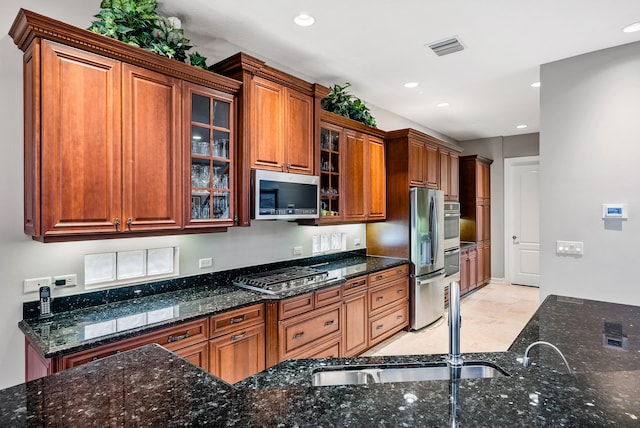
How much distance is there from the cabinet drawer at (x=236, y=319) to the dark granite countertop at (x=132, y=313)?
0.15 feet

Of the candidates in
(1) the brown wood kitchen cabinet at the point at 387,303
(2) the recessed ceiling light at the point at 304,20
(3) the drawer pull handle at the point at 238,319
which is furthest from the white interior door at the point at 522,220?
(3) the drawer pull handle at the point at 238,319

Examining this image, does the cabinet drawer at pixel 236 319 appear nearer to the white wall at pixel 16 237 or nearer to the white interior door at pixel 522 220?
the white wall at pixel 16 237

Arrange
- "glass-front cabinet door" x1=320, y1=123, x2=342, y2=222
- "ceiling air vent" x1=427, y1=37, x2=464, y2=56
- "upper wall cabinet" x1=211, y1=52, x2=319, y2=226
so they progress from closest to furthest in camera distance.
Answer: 1. "upper wall cabinet" x1=211, y1=52, x2=319, y2=226
2. "ceiling air vent" x1=427, y1=37, x2=464, y2=56
3. "glass-front cabinet door" x1=320, y1=123, x2=342, y2=222

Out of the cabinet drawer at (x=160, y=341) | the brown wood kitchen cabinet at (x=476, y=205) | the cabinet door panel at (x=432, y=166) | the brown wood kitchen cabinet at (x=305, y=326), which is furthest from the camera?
the brown wood kitchen cabinet at (x=476, y=205)

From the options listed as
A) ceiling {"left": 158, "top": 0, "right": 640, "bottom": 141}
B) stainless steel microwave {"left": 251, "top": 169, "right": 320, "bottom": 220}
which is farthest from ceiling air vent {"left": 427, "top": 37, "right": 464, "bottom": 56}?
stainless steel microwave {"left": 251, "top": 169, "right": 320, "bottom": 220}

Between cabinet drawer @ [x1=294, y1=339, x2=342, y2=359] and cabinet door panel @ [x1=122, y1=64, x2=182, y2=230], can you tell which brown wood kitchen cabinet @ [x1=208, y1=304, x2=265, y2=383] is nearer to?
cabinet drawer @ [x1=294, y1=339, x2=342, y2=359]

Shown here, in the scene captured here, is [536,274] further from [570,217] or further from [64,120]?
[64,120]

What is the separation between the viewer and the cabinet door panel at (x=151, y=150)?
6.77 feet

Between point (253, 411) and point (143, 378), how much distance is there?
0.41 m

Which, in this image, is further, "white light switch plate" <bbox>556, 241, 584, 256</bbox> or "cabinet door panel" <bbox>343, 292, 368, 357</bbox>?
"cabinet door panel" <bbox>343, 292, 368, 357</bbox>

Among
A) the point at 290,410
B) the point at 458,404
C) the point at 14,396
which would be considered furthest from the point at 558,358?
the point at 14,396

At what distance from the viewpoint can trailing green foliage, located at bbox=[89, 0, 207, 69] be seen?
204cm

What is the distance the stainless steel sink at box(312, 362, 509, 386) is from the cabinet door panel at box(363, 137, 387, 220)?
2899 millimetres

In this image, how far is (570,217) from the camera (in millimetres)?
3109
